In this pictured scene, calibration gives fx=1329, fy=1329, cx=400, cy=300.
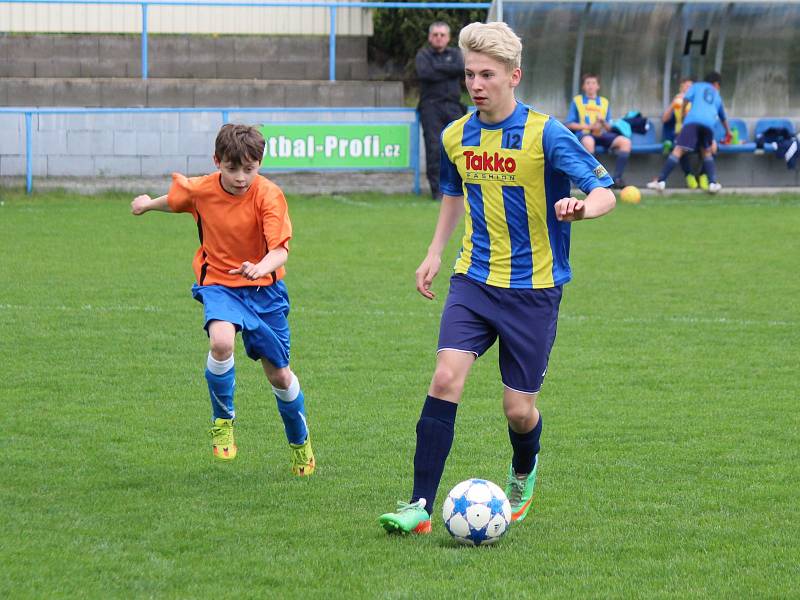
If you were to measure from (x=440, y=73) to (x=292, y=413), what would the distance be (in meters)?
11.8

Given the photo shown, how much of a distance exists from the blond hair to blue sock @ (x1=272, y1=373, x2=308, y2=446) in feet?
5.58

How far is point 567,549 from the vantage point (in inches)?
179

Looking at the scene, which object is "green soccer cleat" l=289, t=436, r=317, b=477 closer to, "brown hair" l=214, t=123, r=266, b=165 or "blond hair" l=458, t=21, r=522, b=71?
"brown hair" l=214, t=123, r=266, b=165

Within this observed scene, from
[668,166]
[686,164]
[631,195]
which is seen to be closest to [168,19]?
[631,195]

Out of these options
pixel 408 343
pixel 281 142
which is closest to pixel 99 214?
pixel 281 142

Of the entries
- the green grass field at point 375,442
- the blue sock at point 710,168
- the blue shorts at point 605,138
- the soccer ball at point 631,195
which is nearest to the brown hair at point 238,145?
the green grass field at point 375,442

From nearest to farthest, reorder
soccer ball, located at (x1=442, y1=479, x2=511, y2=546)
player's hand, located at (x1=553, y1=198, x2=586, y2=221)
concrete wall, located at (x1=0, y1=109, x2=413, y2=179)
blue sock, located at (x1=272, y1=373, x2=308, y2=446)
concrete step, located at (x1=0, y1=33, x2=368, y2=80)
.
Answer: player's hand, located at (x1=553, y1=198, x2=586, y2=221) < soccer ball, located at (x1=442, y1=479, x2=511, y2=546) < blue sock, located at (x1=272, y1=373, x2=308, y2=446) < concrete wall, located at (x1=0, y1=109, x2=413, y2=179) < concrete step, located at (x1=0, y1=33, x2=368, y2=80)

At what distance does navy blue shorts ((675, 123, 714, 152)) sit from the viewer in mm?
18141

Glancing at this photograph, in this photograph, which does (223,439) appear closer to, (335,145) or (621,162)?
(335,145)

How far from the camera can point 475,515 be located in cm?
452

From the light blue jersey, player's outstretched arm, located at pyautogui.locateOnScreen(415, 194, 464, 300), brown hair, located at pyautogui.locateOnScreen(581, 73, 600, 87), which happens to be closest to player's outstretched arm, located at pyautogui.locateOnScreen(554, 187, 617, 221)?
player's outstretched arm, located at pyautogui.locateOnScreen(415, 194, 464, 300)

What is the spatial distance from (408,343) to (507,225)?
12.9 feet

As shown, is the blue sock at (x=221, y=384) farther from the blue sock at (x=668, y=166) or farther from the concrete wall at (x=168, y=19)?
the concrete wall at (x=168, y=19)

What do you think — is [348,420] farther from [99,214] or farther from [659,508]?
[99,214]
